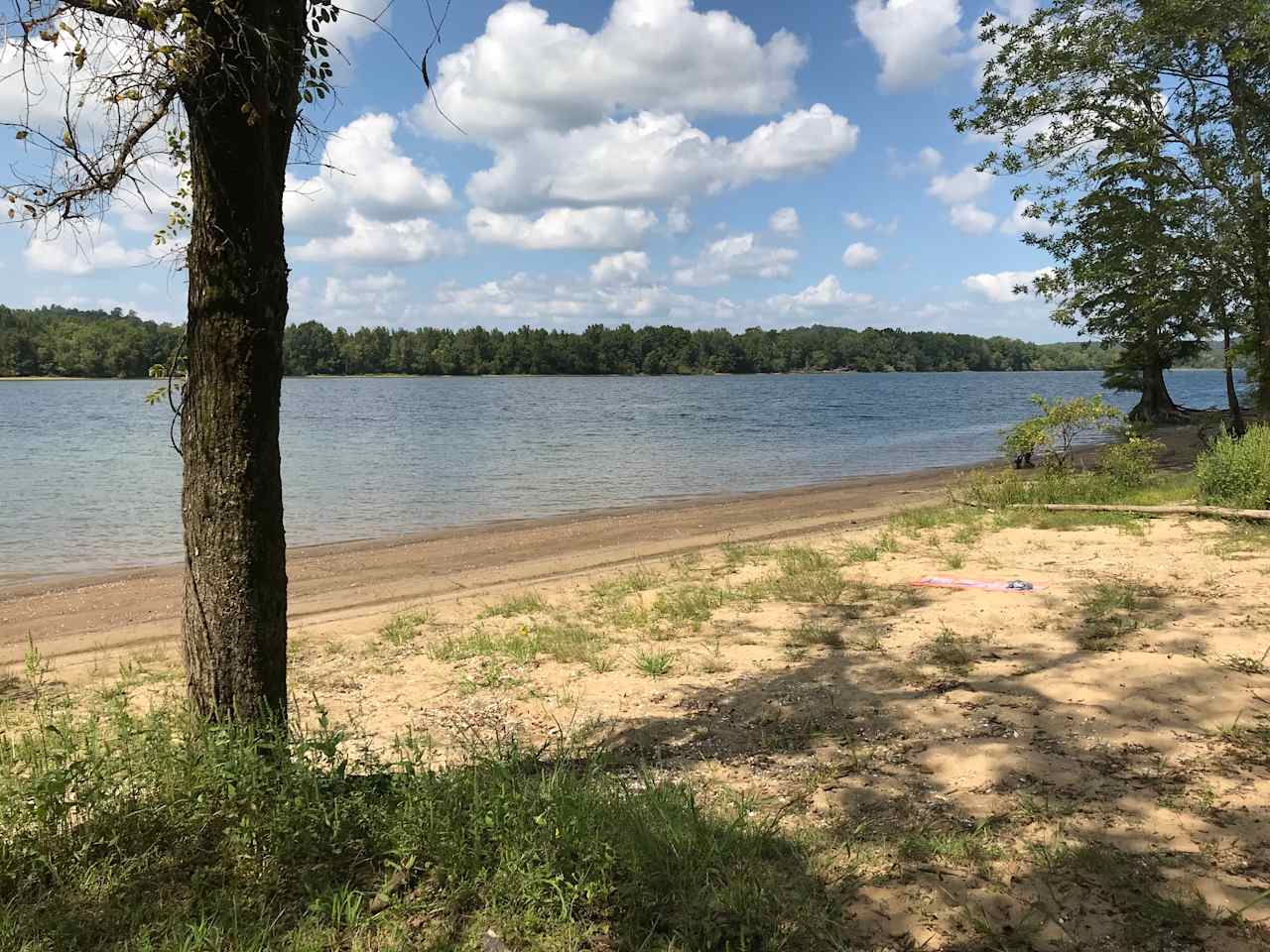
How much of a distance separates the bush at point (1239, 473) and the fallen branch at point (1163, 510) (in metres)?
0.31

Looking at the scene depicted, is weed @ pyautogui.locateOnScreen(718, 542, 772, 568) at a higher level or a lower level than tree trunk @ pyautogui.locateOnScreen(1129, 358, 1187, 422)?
lower

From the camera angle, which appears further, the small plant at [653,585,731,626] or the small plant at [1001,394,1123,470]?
the small plant at [1001,394,1123,470]

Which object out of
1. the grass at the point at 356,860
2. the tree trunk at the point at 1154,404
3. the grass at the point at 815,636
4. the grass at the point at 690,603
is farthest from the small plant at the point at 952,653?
the tree trunk at the point at 1154,404

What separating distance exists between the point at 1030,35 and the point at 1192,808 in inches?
710

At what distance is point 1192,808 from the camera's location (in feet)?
12.0

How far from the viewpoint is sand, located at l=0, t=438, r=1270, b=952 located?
3.23m

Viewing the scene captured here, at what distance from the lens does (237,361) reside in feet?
11.7

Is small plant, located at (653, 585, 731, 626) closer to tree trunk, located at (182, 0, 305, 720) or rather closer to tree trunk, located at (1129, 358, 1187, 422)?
tree trunk, located at (182, 0, 305, 720)

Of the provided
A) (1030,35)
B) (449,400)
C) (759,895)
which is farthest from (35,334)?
(759,895)

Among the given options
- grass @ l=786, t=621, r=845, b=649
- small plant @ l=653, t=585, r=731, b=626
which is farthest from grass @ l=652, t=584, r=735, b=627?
grass @ l=786, t=621, r=845, b=649

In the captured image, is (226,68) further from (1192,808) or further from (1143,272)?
(1143,272)

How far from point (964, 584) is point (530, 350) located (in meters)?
144

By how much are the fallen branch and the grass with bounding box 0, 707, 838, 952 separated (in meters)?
9.38

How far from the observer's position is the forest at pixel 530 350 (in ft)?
368
